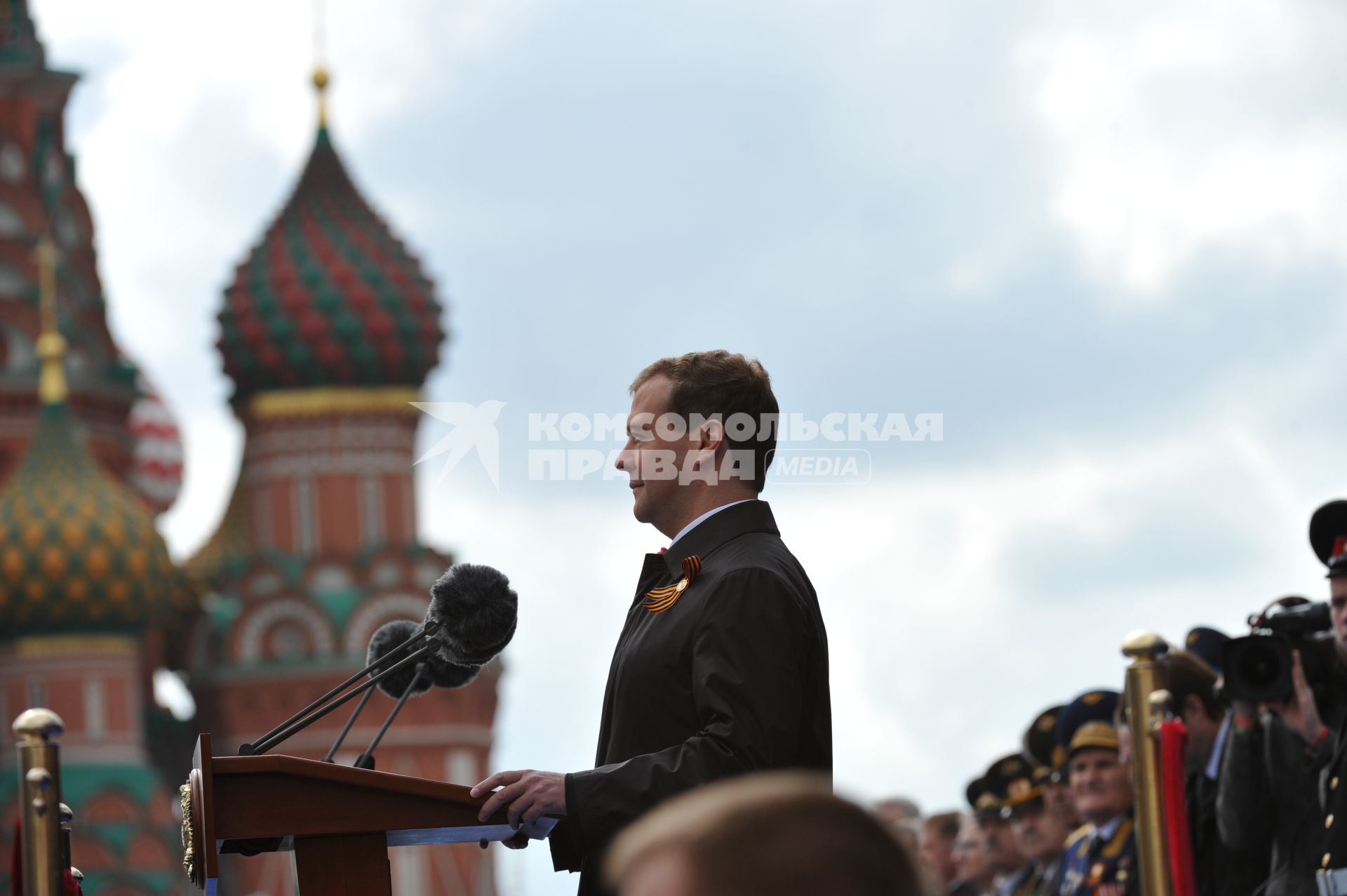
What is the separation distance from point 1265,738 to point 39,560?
2644 cm

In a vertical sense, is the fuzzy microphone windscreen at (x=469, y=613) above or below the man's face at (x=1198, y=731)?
above

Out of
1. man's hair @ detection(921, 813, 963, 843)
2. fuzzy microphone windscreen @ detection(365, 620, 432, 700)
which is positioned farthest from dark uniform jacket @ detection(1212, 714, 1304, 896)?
man's hair @ detection(921, 813, 963, 843)

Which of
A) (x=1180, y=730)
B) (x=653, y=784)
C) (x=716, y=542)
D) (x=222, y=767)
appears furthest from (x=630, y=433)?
(x=1180, y=730)

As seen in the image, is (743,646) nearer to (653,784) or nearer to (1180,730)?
(653,784)

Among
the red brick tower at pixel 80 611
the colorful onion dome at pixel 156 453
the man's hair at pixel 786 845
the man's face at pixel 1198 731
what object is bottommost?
the man's hair at pixel 786 845

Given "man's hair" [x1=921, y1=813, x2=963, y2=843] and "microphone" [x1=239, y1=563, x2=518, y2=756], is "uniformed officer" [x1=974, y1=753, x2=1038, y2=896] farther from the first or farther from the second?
"microphone" [x1=239, y1=563, x2=518, y2=756]

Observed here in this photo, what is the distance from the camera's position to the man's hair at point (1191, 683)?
6246 mm

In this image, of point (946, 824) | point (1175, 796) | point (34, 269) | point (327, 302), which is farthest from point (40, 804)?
point (327, 302)

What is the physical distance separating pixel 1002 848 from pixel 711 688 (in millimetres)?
5818

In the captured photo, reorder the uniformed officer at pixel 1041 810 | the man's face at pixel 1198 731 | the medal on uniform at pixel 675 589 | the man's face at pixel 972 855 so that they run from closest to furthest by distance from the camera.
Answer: the medal on uniform at pixel 675 589, the man's face at pixel 1198 731, the uniformed officer at pixel 1041 810, the man's face at pixel 972 855

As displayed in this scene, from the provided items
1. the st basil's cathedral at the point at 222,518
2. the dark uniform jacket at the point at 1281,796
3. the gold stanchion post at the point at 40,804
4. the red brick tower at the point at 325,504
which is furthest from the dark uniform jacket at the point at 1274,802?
the red brick tower at the point at 325,504

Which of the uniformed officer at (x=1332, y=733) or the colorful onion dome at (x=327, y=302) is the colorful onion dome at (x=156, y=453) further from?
the uniformed officer at (x=1332, y=733)

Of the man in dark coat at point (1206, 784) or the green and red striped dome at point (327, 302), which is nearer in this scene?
the man in dark coat at point (1206, 784)

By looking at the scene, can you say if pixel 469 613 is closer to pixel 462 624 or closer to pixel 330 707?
pixel 462 624
